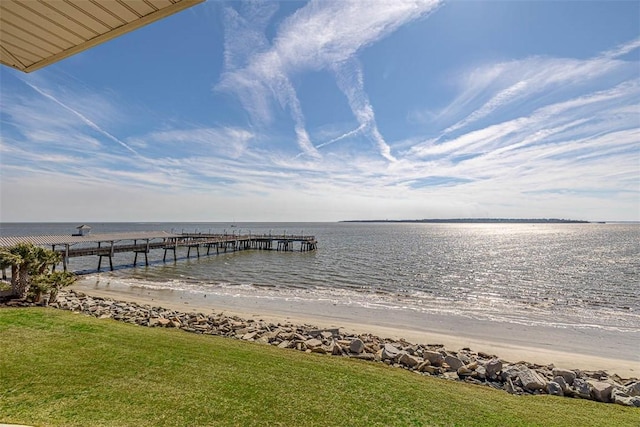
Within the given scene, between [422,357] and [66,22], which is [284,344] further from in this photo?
[66,22]

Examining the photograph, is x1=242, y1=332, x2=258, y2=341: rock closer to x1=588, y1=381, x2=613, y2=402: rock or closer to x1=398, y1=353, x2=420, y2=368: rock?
x1=398, y1=353, x2=420, y2=368: rock

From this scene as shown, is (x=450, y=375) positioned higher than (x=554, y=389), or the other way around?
(x=554, y=389)

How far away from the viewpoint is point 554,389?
26.2 feet

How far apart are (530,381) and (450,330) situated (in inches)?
283

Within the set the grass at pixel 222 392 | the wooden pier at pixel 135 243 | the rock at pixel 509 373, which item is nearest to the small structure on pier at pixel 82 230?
the wooden pier at pixel 135 243

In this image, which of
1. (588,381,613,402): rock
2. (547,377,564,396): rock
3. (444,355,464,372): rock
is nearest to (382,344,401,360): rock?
(444,355,464,372): rock

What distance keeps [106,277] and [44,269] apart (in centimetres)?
1692

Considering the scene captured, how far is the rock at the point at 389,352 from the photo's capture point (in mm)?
9964

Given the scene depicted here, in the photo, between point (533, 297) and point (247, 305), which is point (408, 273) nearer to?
point (533, 297)

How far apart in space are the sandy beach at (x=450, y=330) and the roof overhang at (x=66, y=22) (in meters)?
A: 13.8

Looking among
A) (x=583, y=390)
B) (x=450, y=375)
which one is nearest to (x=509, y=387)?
(x=450, y=375)

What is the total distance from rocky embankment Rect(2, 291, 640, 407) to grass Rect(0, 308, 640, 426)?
1026 millimetres

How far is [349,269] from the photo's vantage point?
34.2 metres

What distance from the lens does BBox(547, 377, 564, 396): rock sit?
7.89 m
